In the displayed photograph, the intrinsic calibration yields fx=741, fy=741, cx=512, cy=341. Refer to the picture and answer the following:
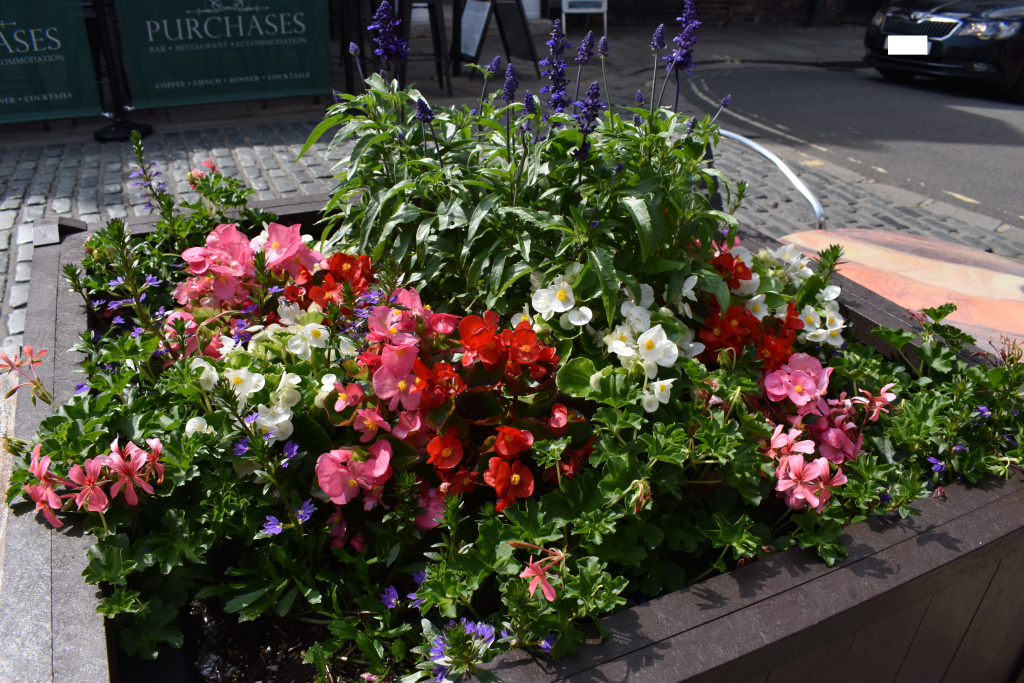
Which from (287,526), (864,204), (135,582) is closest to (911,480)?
(287,526)

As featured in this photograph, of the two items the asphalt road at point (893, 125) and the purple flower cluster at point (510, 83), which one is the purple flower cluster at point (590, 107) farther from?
the asphalt road at point (893, 125)

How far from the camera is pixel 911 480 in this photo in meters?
1.50

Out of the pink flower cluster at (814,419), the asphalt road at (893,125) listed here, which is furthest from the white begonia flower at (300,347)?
the asphalt road at (893,125)

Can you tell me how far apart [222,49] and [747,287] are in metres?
6.58

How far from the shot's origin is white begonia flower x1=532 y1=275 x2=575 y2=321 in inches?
67.4

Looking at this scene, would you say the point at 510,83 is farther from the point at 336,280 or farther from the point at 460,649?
the point at 460,649

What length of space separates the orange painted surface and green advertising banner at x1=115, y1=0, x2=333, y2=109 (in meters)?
5.64

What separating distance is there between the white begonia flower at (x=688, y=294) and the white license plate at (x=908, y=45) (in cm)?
1001

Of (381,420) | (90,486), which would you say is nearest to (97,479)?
(90,486)

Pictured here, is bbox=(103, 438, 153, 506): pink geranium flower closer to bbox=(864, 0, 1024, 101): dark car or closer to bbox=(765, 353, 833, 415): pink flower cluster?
bbox=(765, 353, 833, 415): pink flower cluster

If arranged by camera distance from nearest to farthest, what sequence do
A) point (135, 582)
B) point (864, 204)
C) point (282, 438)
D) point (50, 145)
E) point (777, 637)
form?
1. point (777, 637)
2. point (135, 582)
3. point (282, 438)
4. point (864, 204)
5. point (50, 145)

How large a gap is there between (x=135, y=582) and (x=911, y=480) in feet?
5.06

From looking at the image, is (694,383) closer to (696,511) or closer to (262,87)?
(696,511)

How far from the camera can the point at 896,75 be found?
1088 cm
